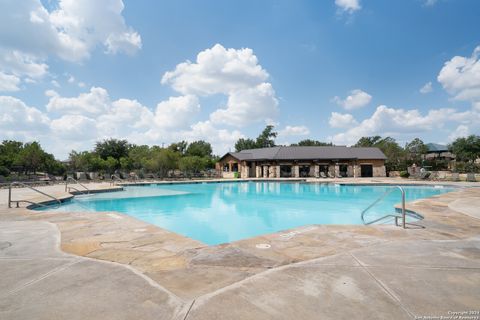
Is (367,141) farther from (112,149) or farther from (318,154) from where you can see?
(112,149)

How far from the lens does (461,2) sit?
1464 centimetres

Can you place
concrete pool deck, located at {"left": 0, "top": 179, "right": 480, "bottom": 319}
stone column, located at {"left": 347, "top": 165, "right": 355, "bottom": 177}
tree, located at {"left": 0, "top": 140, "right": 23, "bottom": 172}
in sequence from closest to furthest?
concrete pool deck, located at {"left": 0, "top": 179, "right": 480, "bottom": 319}, tree, located at {"left": 0, "top": 140, "right": 23, "bottom": 172}, stone column, located at {"left": 347, "top": 165, "right": 355, "bottom": 177}

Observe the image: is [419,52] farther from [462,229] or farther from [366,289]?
[366,289]

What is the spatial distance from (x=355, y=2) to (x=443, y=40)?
10.7 metres

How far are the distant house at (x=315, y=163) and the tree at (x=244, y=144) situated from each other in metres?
24.3

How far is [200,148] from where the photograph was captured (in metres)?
54.8

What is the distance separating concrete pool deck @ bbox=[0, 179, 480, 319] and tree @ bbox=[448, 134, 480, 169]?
55.1 m

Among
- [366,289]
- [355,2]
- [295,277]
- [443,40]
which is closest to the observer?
[366,289]

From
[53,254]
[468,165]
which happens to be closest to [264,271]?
[53,254]

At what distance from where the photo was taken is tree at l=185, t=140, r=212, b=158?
5025 cm

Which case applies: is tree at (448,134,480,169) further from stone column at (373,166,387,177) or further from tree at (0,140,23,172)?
tree at (0,140,23,172)

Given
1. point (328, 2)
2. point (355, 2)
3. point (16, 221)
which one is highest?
point (328, 2)

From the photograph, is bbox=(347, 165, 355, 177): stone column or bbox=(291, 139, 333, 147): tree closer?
bbox=(347, 165, 355, 177): stone column

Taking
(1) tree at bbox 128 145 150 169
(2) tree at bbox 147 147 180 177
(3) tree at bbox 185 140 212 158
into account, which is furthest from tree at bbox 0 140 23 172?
(3) tree at bbox 185 140 212 158
